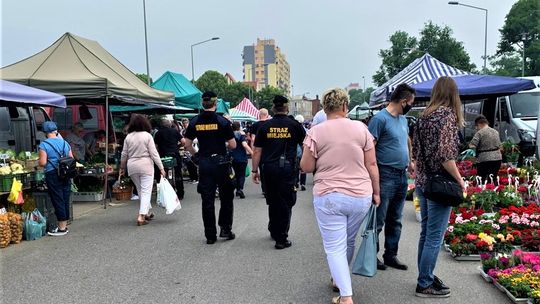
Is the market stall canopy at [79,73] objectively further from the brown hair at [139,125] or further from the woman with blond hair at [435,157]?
the woman with blond hair at [435,157]

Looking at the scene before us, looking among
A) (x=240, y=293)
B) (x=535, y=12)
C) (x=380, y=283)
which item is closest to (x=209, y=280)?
(x=240, y=293)

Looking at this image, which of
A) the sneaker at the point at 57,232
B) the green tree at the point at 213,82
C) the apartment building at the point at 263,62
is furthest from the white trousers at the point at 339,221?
the apartment building at the point at 263,62

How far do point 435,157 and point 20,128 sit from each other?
27.6ft

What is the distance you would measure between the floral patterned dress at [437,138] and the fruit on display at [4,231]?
217 inches

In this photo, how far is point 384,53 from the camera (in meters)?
72.3

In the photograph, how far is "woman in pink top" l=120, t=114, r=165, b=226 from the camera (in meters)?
7.89

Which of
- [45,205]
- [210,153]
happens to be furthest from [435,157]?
[45,205]

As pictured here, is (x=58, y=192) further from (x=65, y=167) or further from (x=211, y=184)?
(x=211, y=184)

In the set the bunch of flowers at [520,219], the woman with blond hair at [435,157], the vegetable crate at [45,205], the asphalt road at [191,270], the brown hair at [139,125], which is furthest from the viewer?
the brown hair at [139,125]

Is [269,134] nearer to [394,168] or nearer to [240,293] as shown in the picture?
[394,168]

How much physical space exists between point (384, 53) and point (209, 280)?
2809 inches

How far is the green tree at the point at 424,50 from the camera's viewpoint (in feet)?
205

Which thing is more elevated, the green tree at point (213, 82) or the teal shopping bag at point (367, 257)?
the green tree at point (213, 82)

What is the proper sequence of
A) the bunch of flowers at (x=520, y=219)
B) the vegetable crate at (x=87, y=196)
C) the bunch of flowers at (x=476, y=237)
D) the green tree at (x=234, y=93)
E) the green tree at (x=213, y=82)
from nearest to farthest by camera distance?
the bunch of flowers at (x=476, y=237), the bunch of flowers at (x=520, y=219), the vegetable crate at (x=87, y=196), the green tree at (x=234, y=93), the green tree at (x=213, y=82)
